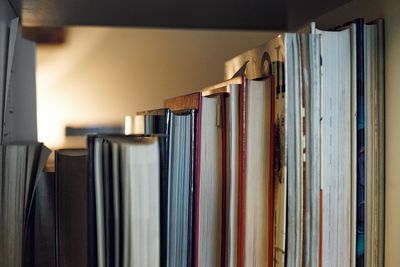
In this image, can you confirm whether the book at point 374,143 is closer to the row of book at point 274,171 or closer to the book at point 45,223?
the row of book at point 274,171

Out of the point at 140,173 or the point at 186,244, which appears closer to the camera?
the point at 140,173

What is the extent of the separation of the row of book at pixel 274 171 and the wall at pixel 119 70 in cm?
35

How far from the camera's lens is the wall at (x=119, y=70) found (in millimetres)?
807

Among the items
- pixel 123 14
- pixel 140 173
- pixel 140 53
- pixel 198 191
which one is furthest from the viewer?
pixel 140 53

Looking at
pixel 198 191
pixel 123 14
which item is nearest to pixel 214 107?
pixel 198 191

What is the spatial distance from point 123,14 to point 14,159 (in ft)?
1.15

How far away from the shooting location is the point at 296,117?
1.35 feet

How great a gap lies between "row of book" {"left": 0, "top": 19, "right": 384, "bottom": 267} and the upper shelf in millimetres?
227

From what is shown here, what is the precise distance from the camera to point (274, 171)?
1.41 feet

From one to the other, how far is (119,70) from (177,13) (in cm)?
18

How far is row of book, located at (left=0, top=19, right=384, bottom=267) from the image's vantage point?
41 cm

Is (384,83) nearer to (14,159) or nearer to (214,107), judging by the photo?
(214,107)

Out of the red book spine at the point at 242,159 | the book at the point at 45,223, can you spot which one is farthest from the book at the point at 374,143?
the book at the point at 45,223

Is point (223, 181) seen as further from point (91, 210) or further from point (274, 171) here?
point (91, 210)
